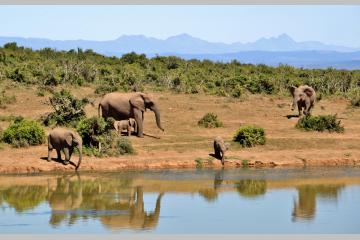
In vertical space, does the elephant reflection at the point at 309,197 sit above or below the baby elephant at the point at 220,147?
below

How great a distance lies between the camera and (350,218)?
2000 centimetres

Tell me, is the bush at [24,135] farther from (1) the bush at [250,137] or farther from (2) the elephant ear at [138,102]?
(1) the bush at [250,137]

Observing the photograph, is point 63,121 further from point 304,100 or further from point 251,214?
point 251,214

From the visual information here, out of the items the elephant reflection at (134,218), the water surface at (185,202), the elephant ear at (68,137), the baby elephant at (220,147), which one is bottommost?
the elephant reflection at (134,218)

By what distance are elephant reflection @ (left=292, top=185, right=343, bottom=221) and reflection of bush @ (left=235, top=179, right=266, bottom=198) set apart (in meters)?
1.09

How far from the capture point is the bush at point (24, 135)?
2930cm

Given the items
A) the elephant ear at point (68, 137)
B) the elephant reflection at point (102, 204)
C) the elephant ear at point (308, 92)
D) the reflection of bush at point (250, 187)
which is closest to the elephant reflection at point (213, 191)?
the reflection of bush at point (250, 187)

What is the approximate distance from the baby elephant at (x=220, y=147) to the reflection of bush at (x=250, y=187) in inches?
111

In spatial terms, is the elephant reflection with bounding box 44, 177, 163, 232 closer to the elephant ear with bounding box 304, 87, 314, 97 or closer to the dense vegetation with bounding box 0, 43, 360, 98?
the elephant ear with bounding box 304, 87, 314, 97

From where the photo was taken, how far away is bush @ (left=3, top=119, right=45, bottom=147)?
29297 millimetres

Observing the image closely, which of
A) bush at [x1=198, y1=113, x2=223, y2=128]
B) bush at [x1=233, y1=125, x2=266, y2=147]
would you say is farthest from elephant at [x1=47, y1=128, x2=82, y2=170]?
bush at [x1=198, y1=113, x2=223, y2=128]

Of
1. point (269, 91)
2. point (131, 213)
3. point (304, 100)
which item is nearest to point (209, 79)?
point (269, 91)

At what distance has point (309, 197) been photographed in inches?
905

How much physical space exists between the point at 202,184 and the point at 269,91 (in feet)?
76.9
